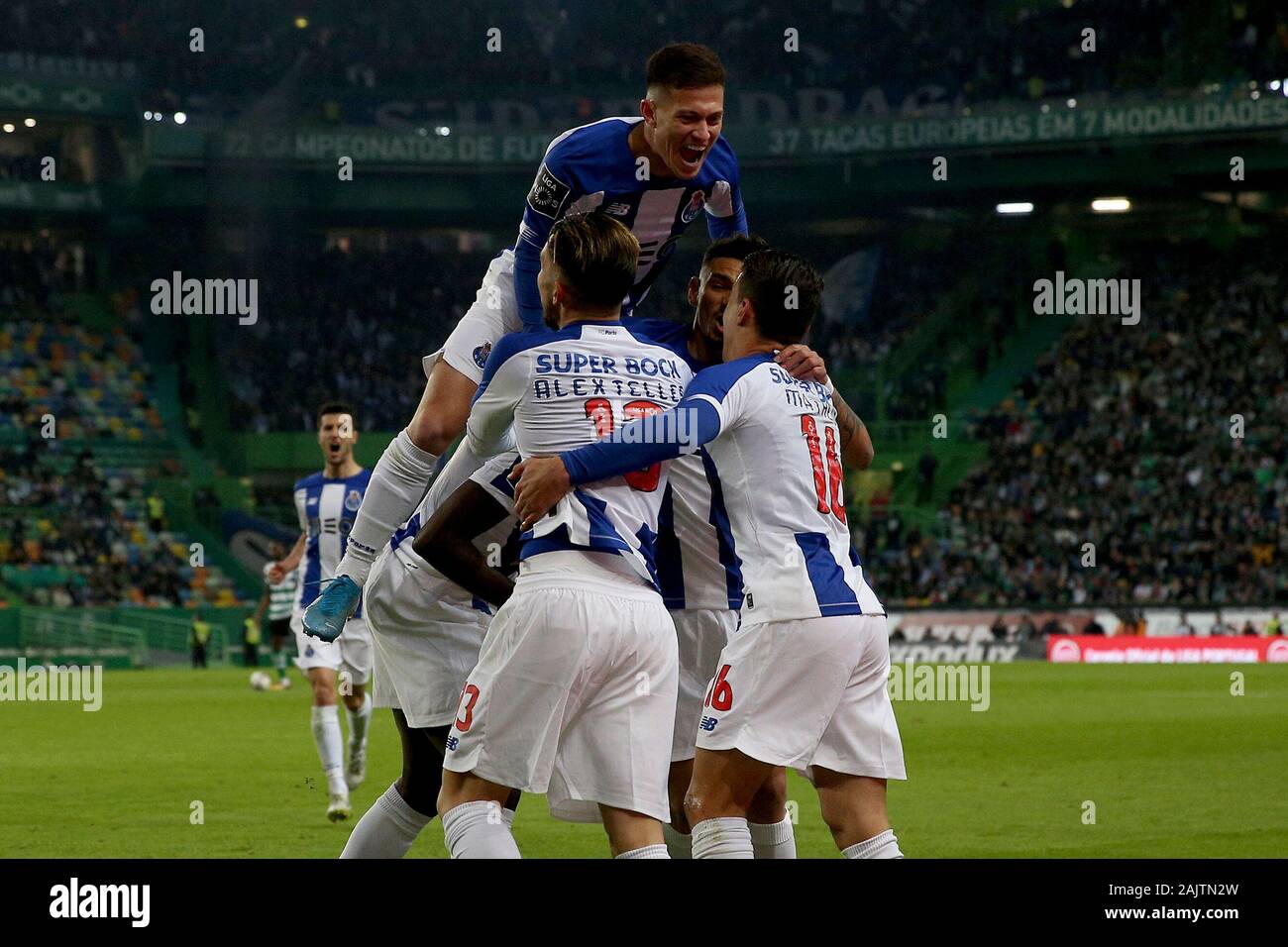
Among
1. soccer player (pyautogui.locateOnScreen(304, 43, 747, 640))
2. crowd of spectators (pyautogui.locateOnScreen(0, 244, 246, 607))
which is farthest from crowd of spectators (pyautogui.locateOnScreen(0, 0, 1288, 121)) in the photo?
soccer player (pyautogui.locateOnScreen(304, 43, 747, 640))

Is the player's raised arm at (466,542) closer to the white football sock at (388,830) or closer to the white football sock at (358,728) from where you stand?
the white football sock at (388,830)

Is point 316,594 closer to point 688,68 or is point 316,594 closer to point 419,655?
point 419,655

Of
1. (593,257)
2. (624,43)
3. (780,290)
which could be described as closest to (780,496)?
(780,290)

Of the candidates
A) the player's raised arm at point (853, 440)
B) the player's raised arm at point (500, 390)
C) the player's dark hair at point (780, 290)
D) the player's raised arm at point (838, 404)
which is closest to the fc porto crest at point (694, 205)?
the player's raised arm at point (838, 404)

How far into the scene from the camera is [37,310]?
38.3 meters

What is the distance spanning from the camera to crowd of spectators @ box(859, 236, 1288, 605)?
31.3 metres

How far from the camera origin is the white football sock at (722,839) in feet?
16.9

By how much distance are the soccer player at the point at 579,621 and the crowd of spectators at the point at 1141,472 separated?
81.4 feet

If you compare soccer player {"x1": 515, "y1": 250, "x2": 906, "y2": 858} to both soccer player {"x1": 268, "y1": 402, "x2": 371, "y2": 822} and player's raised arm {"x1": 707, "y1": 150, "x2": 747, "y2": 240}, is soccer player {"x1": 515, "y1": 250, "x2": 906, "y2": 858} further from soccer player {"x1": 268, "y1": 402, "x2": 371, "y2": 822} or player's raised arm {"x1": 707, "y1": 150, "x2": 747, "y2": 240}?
soccer player {"x1": 268, "y1": 402, "x2": 371, "y2": 822}

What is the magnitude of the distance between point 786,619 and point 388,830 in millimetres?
1683

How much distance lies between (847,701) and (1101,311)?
3231 cm

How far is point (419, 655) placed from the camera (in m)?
5.79
